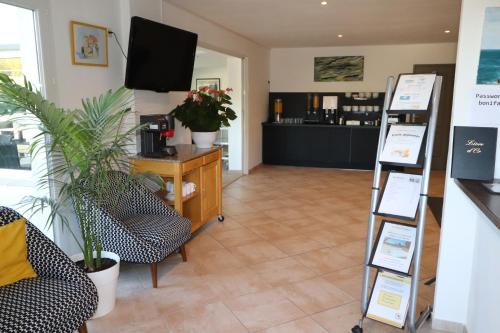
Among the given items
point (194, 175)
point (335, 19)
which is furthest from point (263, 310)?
point (335, 19)

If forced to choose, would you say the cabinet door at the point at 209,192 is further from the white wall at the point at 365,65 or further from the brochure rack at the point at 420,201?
the white wall at the point at 365,65

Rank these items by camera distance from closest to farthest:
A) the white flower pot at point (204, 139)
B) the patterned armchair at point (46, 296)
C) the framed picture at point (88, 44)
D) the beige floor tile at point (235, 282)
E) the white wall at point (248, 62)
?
the patterned armchair at point (46, 296) → the beige floor tile at point (235, 282) → the framed picture at point (88, 44) → the white flower pot at point (204, 139) → the white wall at point (248, 62)

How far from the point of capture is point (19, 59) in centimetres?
272

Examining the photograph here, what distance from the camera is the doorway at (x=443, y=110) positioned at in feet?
24.2

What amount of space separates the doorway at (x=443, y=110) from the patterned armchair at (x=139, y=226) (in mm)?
6130

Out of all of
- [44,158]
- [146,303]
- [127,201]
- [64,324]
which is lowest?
[146,303]

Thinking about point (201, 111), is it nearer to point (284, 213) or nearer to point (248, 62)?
point (284, 213)

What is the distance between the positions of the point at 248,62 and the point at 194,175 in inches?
143

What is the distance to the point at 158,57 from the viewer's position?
3746mm

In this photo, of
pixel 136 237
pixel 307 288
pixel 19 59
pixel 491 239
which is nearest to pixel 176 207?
pixel 136 237

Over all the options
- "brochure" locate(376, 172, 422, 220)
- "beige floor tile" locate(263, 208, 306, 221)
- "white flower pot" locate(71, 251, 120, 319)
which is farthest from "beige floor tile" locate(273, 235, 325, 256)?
"white flower pot" locate(71, 251, 120, 319)

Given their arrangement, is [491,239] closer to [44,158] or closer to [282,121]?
[44,158]

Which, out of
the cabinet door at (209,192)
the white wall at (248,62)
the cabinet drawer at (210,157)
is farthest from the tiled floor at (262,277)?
the white wall at (248,62)

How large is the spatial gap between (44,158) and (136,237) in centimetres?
96
